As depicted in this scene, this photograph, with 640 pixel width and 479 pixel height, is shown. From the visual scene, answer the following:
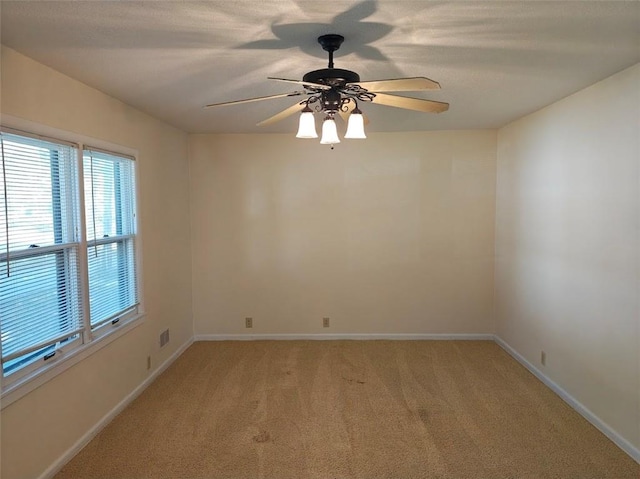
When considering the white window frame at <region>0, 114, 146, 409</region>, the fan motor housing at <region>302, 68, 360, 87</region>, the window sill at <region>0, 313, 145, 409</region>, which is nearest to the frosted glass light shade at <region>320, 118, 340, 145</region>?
the fan motor housing at <region>302, 68, 360, 87</region>

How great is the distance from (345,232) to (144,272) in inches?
88.8

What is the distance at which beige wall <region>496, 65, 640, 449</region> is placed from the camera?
259 cm

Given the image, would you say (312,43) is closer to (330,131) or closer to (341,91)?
(341,91)

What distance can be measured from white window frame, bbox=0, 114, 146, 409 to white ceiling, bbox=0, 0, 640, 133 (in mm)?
400

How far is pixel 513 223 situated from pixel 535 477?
8.40 feet

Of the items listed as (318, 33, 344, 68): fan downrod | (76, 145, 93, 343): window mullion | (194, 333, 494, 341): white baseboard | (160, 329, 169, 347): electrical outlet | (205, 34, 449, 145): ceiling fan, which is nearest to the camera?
(205, 34, 449, 145): ceiling fan

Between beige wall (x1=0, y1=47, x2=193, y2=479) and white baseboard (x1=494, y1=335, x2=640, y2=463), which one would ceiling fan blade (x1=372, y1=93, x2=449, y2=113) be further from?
white baseboard (x1=494, y1=335, x2=640, y2=463)

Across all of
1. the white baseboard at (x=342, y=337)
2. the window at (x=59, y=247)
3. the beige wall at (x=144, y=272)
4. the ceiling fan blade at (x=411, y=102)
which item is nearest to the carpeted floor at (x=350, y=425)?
the beige wall at (x=144, y=272)

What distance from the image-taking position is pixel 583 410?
306 centimetres

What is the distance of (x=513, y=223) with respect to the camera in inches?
167

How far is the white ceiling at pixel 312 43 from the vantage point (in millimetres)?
1729

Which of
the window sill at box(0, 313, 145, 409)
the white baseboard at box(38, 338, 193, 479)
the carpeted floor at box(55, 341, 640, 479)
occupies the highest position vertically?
the window sill at box(0, 313, 145, 409)

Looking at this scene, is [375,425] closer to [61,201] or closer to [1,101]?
[61,201]

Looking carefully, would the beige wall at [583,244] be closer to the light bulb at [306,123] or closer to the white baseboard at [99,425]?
the light bulb at [306,123]
